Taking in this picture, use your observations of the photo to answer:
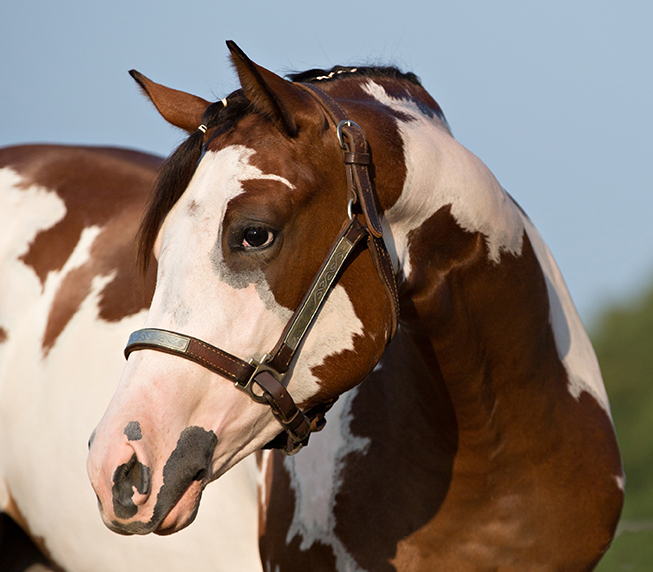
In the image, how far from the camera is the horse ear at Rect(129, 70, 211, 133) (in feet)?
7.41

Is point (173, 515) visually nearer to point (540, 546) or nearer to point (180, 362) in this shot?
point (180, 362)

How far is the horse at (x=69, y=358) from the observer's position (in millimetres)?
3166

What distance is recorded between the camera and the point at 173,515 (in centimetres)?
183

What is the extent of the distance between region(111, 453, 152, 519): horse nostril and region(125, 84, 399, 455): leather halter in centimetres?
27

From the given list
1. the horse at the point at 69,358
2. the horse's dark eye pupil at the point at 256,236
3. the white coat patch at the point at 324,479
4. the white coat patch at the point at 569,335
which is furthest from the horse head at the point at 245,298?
the horse at the point at 69,358

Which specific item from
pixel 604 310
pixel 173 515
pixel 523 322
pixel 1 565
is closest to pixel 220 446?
pixel 173 515

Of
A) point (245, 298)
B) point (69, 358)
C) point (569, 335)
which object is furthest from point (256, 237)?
point (69, 358)

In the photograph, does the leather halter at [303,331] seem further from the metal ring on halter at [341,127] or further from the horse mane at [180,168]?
the horse mane at [180,168]

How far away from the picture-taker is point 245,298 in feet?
6.12

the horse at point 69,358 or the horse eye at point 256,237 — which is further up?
the horse eye at point 256,237

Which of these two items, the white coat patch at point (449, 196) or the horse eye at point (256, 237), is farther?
the white coat patch at point (449, 196)

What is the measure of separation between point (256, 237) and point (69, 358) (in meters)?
2.02

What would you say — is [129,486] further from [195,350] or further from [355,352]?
[355,352]

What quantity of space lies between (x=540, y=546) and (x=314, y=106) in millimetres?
1488
